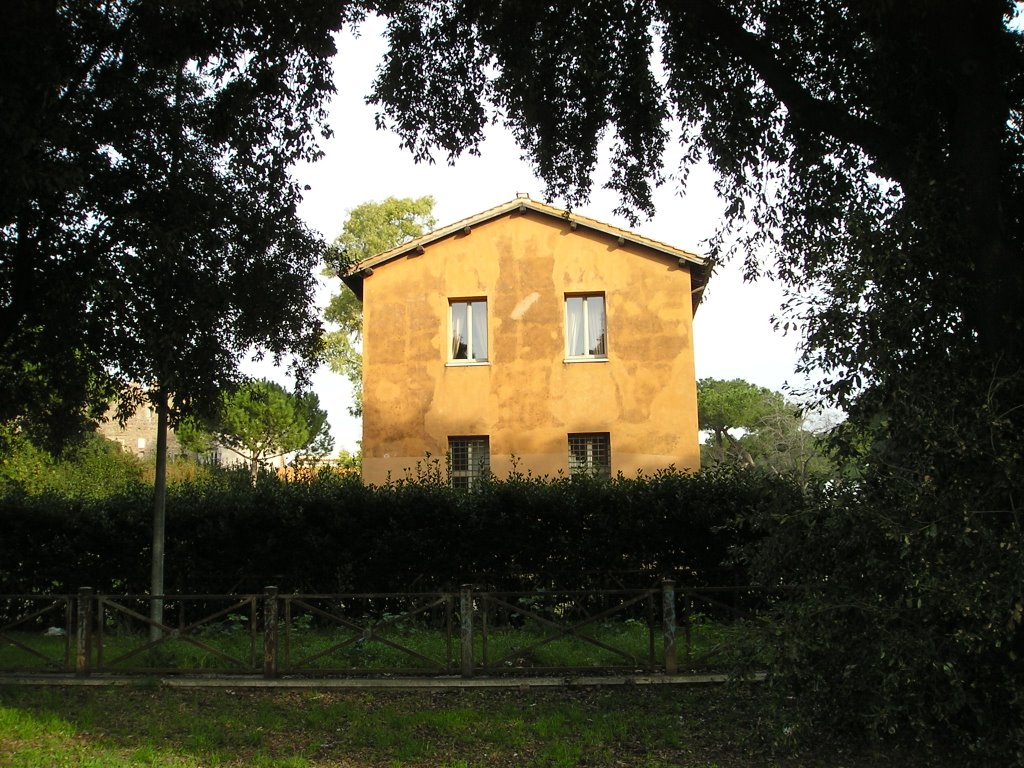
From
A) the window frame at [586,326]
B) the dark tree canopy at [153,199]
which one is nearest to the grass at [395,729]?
the dark tree canopy at [153,199]

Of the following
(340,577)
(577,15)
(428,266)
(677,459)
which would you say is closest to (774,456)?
(677,459)

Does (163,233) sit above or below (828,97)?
below

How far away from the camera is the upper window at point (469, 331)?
66.0ft

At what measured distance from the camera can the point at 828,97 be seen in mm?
7793

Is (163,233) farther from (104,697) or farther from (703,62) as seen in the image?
(703,62)

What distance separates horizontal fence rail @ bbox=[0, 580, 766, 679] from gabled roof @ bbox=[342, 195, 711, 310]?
1020 cm

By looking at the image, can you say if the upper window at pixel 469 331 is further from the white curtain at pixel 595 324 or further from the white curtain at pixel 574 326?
the white curtain at pixel 595 324

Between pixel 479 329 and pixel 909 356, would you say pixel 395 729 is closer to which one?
pixel 909 356

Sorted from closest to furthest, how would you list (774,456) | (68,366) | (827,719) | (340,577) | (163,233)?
(827,719)
(163,233)
(68,366)
(340,577)
(774,456)

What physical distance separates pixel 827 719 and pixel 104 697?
6.21 m

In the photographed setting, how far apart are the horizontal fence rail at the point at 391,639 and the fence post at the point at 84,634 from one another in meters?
0.01

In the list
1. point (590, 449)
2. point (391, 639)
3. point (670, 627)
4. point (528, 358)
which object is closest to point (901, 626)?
point (670, 627)

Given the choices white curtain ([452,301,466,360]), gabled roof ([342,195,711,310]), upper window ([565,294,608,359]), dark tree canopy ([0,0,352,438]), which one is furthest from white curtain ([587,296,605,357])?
dark tree canopy ([0,0,352,438])

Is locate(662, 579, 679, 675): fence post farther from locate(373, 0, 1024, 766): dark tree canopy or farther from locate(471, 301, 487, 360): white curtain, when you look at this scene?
locate(471, 301, 487, 360): white curtain
